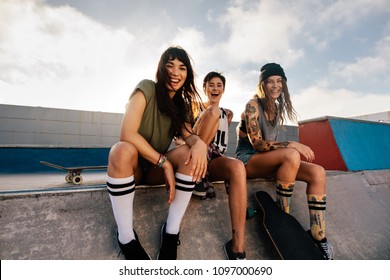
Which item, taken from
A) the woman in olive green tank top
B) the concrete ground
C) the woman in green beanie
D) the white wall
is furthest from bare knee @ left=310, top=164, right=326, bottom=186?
the white wall

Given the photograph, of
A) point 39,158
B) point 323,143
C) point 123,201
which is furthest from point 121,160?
point 39,158

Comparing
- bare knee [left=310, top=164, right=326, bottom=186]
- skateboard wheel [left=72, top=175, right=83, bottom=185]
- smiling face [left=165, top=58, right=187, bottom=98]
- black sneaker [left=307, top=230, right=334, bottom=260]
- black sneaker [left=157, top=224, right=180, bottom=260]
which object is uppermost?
smiling face [left=165, top=58, right=187, bottom=98]

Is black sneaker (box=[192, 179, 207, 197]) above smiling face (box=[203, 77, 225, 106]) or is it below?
below

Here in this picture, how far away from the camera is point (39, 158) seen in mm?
6074

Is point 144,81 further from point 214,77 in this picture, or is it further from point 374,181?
point 374,181

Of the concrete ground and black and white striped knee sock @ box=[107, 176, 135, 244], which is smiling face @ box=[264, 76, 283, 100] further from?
black and white striped knee sock @ box=[107, 176, 135, 244]

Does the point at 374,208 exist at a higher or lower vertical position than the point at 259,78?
lower

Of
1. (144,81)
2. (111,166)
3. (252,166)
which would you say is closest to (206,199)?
(252,166)

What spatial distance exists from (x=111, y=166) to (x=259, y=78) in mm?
1720

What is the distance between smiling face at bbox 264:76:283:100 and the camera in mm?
2189

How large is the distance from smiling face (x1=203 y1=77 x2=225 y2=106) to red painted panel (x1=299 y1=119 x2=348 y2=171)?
1.88 metres

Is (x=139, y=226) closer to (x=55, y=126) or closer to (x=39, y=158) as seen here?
(x=39, y=158)

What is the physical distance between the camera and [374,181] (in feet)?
9.36

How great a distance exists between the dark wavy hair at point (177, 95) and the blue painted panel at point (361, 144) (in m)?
2.64
